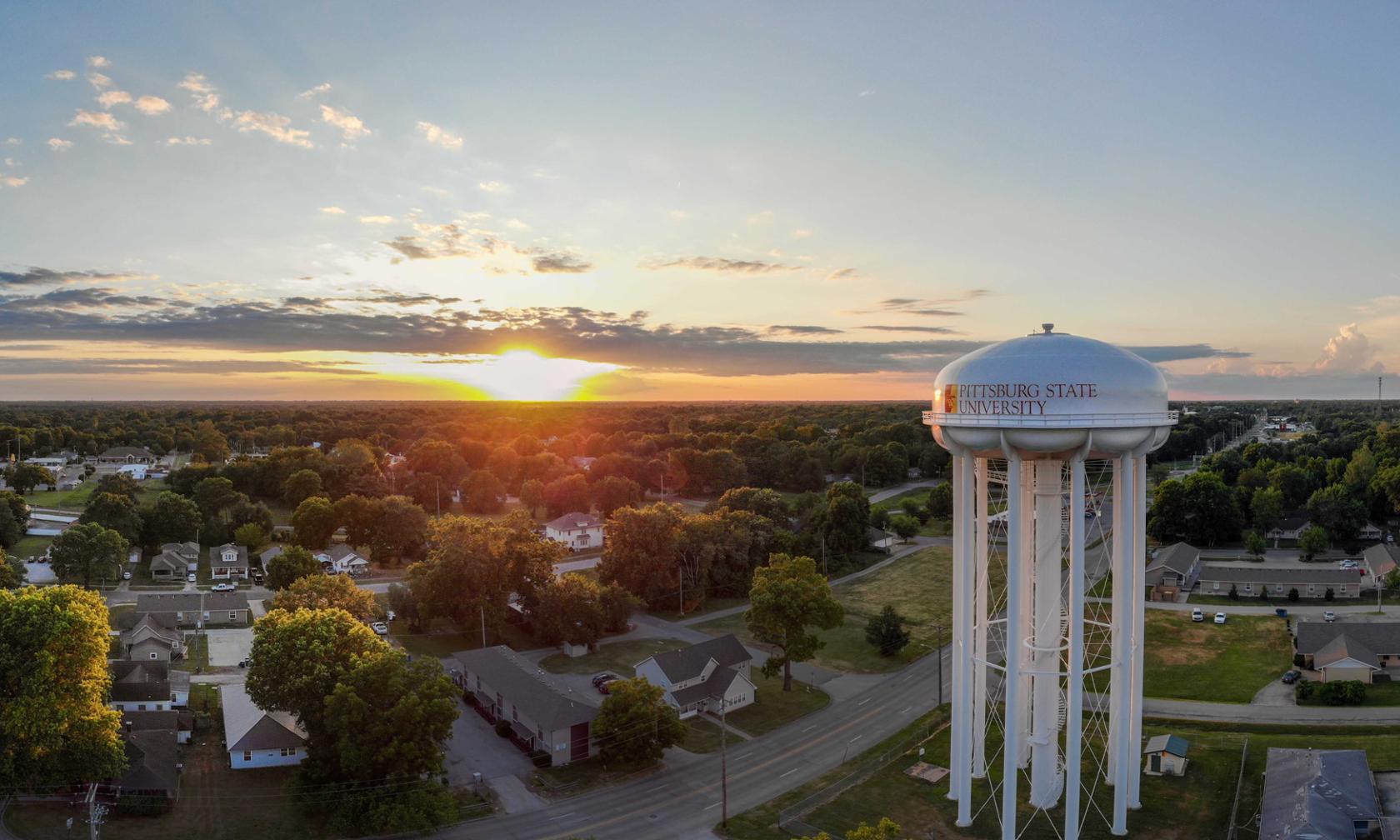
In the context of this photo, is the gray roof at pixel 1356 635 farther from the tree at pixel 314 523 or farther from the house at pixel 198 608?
the tree at pixel 314 523

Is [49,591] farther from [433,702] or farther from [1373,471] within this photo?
[1373,471]

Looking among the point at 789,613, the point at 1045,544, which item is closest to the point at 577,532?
the point at 789,613

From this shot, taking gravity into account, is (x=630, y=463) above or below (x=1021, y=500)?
below

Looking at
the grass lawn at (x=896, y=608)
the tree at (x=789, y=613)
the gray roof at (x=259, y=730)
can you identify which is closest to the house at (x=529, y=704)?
the gray roof at (x=259, y=730)

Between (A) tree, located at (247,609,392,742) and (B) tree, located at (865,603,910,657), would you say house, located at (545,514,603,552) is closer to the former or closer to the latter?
(B) tree, located at (865,603,910,657)

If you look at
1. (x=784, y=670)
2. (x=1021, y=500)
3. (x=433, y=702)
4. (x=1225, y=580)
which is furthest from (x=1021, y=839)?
(x=1225, y=580)

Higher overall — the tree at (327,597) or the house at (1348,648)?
the tree at (327,597)
